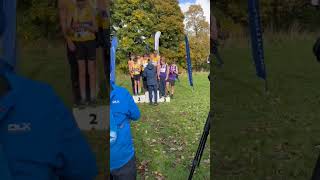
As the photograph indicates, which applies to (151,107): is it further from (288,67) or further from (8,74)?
(8,74)

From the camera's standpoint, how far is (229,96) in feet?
16.1

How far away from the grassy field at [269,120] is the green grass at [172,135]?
1.24 ft

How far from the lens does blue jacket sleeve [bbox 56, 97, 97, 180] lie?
1.28 meters

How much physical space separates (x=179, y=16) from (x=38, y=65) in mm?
1472

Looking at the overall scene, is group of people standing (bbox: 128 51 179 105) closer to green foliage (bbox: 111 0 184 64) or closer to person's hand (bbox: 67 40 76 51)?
green foliage (bbox: 111 0 184 64)

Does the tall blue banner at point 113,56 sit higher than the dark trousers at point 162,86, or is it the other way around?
the tall blue banner at point 113,56

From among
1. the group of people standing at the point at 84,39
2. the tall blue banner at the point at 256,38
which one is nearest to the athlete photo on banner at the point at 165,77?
the group of people standing at the point at 84,39

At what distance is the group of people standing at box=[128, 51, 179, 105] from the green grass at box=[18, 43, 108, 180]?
566 millimetres

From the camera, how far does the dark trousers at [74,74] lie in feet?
16.3

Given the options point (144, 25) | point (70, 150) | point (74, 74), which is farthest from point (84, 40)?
point (70, 150)

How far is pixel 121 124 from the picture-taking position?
12.5ft

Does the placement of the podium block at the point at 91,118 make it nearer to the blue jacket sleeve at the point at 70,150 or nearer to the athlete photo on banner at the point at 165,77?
the athlete photo on banner at the point at 165,77

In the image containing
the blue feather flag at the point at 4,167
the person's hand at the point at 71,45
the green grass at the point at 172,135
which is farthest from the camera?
the person's hand at the point at 71,45

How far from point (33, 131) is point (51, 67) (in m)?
3.93
